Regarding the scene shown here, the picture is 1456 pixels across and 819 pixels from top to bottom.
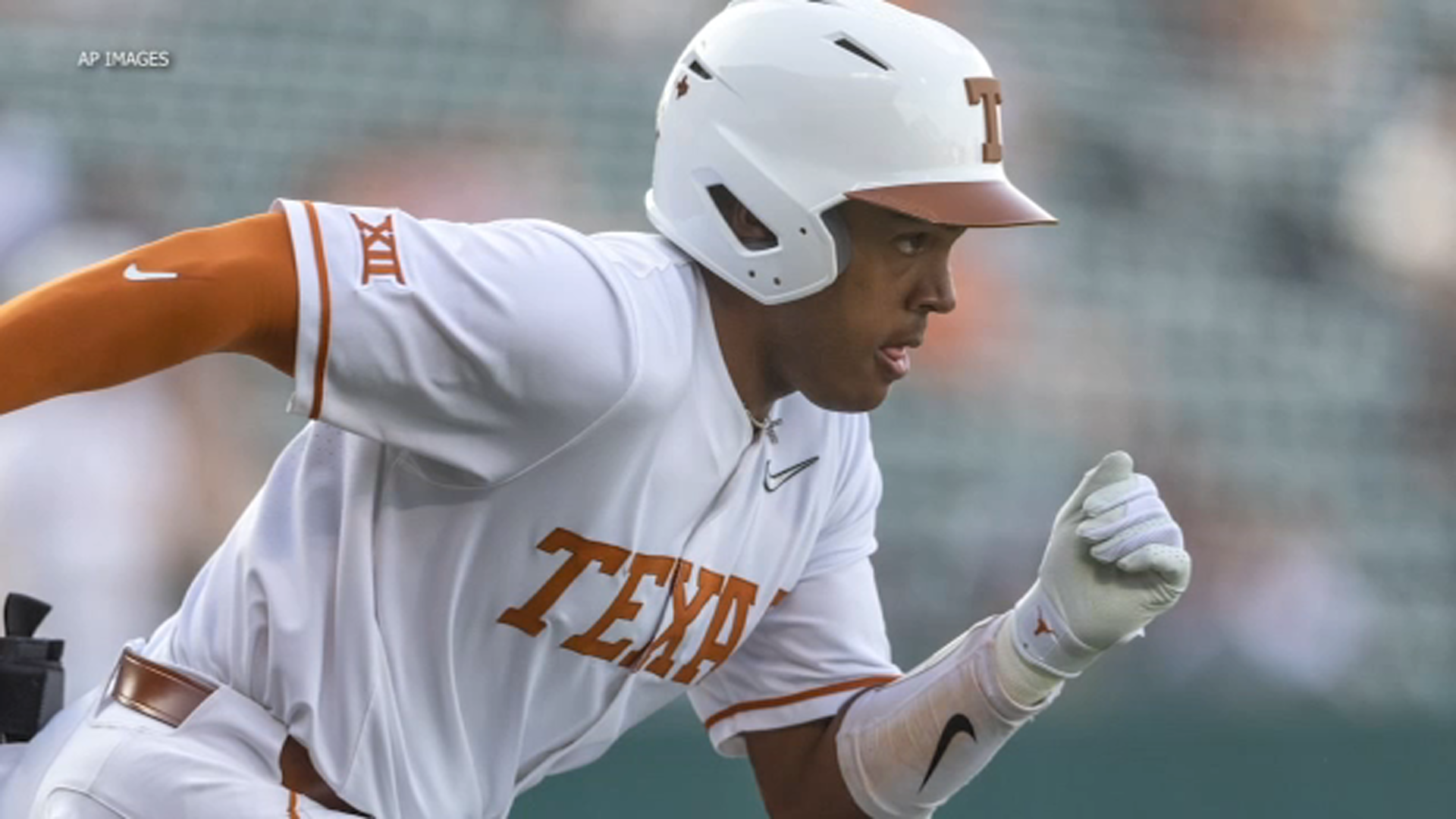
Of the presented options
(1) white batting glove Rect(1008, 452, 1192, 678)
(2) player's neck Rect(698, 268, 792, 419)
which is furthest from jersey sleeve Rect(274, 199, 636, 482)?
(1) white batting glove Rect(1008, 452, 1192, 678)

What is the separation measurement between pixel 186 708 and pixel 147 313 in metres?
0.56

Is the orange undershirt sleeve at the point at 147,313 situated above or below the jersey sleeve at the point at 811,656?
above

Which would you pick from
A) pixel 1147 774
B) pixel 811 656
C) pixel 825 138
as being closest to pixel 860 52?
pixel 825 138

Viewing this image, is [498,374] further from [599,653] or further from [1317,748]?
[1317,748]

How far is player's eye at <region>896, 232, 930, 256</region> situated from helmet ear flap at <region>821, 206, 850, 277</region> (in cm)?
6

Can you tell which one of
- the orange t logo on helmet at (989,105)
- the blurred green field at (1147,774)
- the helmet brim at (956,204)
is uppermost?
the orange t logo on helmet at (989,105)

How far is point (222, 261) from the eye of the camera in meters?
1.82

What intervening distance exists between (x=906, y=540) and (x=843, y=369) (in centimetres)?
259

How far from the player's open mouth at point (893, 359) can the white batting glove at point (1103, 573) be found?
30 cm

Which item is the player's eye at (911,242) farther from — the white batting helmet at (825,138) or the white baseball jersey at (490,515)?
the white baseball jersey at (490,515)

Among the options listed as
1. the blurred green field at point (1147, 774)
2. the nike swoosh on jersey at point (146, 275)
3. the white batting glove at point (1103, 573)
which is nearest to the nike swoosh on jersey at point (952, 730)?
the white batting glove at point (1103, 573)

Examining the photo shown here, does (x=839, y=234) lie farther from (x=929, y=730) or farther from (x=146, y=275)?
(x=146, y=275)

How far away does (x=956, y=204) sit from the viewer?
226 centimetres

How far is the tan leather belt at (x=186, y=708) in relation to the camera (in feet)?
7.02
